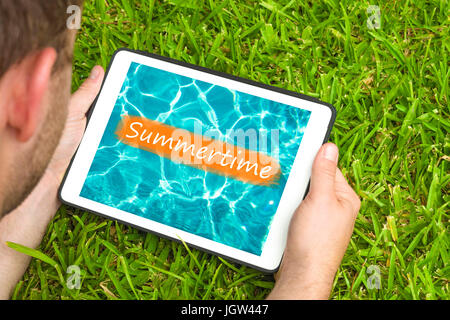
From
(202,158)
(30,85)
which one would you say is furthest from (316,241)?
(30,85)

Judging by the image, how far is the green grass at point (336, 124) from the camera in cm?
148

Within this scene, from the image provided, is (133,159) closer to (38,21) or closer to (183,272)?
(183,272)

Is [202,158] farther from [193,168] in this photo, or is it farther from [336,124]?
[336,124]

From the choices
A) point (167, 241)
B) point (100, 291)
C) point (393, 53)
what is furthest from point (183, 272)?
point (393, 53)

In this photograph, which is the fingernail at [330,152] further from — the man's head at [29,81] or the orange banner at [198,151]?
the man's head at [29,81]

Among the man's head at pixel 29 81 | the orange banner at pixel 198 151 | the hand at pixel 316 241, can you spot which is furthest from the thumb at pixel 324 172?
the man's head at pixel 29 81

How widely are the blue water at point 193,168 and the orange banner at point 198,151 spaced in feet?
0.07

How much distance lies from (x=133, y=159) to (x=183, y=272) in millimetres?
442

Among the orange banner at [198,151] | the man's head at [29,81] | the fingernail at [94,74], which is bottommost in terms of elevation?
the orange banner at [198,151]

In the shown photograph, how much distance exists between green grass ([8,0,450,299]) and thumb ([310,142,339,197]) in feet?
0.58

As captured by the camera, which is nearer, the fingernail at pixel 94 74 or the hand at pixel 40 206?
the hand at pixel 40 206

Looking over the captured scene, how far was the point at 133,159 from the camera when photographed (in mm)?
Result: 1534

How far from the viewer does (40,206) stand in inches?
61.1

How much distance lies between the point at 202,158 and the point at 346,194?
515 millimetres
